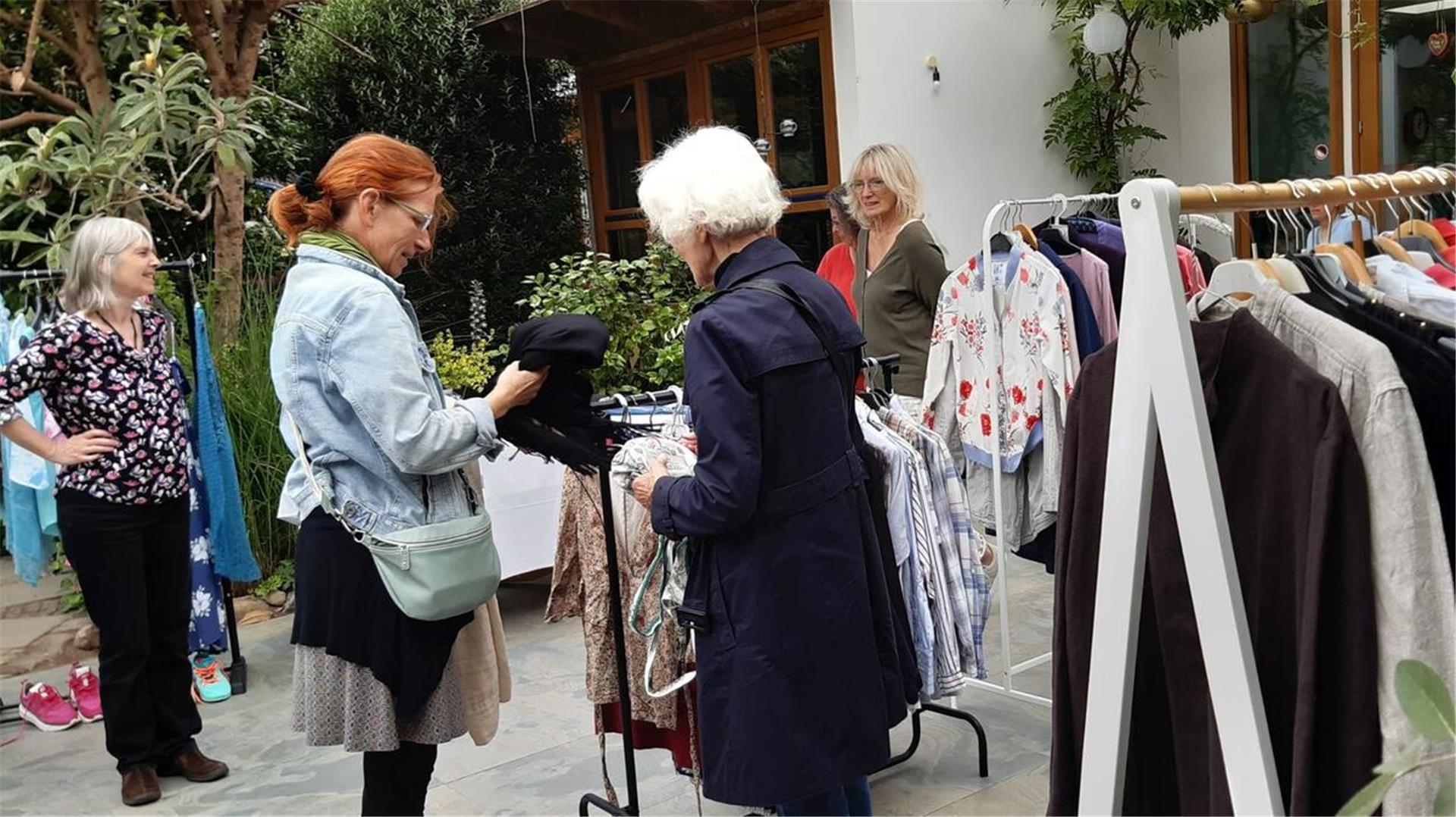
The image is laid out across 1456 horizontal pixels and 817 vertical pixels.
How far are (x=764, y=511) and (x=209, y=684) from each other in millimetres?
3180

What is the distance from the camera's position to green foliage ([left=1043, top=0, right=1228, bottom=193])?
733 centimetres

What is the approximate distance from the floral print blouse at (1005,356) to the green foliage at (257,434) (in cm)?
322

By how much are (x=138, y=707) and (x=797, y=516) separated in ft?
8.05

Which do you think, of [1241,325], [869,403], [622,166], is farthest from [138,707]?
[622,166]

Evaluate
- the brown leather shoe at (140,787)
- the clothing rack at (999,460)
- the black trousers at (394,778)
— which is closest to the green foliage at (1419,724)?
the black trousers at (394,778)

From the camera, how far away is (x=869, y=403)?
3047 millimetres

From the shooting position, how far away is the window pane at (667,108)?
25.9 feet

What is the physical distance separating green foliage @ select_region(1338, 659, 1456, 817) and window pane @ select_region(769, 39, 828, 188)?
6383mm

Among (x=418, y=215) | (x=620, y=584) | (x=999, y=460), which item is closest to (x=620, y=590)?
(x=620, y=584)

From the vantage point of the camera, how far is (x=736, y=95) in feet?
24.5

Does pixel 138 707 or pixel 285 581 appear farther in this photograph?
pixel 285 581

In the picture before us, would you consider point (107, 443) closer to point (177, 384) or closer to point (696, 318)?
point (177, 384)

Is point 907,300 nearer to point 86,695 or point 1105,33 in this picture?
point 86,695

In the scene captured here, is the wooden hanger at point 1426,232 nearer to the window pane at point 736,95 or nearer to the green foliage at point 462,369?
the green foliage at point 462,369
